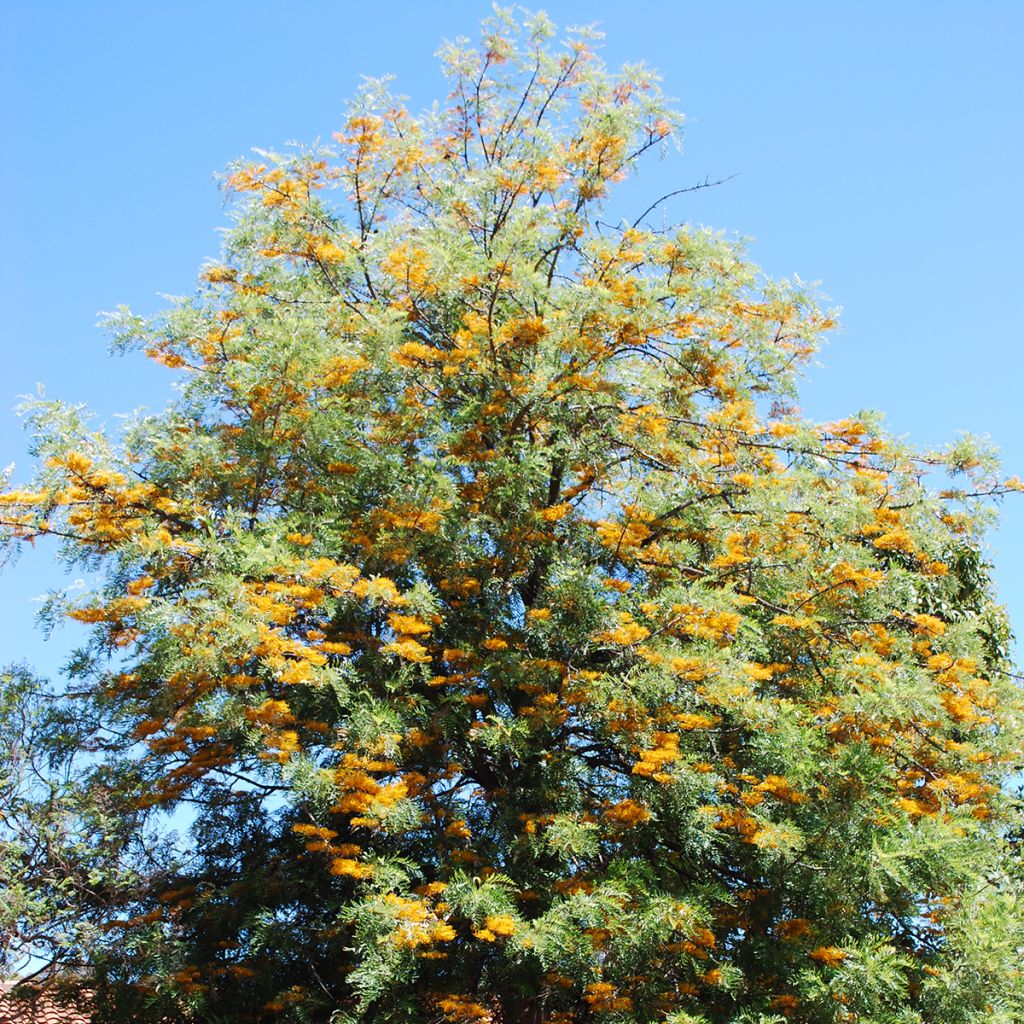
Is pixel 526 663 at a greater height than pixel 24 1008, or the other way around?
pixel 526 663

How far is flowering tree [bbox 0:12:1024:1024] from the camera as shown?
5.87 m

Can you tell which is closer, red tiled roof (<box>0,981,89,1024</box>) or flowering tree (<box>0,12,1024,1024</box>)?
flowering tree (<box>0,12,1024,1024</box>)

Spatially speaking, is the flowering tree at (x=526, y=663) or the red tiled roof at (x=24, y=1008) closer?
the flowering tree at (x=526, y=663)

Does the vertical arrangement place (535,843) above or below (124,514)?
below

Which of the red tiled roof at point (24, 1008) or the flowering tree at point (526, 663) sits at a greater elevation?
the flowering tree at point (526, 663)

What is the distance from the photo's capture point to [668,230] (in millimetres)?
8602

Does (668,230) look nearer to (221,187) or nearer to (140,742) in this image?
(221,187)

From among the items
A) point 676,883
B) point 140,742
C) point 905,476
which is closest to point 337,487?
point 140,742

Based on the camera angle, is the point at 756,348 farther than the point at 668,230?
No

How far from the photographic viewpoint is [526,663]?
6.56 metres

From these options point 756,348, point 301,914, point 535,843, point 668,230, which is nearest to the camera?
point 535,843

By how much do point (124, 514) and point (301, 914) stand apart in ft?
8.88

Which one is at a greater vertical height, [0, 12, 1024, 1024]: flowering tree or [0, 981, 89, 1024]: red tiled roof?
[0, 12, 1024, 1024]: flowering tree

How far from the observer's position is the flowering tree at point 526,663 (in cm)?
587
